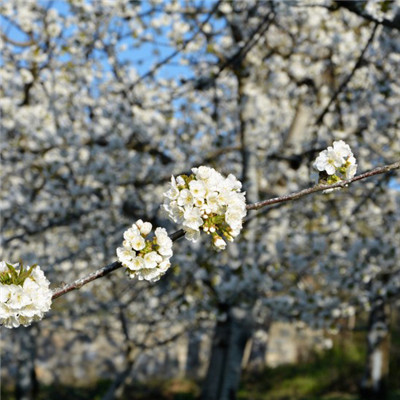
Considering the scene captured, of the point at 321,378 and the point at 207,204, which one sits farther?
the point at 321,378

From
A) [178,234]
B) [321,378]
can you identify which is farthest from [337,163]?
[321,378]

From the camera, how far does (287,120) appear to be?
10.9 m

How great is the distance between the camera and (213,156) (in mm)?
6441

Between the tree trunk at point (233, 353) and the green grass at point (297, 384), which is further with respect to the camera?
the green grass at point (297, 384)

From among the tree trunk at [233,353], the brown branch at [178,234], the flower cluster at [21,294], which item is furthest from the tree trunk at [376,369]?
the flower cluster at [21,294]

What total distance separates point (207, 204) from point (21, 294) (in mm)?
672

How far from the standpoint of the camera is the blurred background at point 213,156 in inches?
244

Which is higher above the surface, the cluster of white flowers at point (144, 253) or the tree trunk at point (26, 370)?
the tree trunk at point (26, 370)

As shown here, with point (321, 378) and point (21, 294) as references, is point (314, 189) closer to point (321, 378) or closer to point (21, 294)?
point (21, 294)

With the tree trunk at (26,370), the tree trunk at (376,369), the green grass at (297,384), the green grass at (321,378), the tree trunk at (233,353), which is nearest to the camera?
the tree trunk at (233,353)

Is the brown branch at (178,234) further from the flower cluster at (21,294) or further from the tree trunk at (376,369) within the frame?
the tree trunk at (376,369)

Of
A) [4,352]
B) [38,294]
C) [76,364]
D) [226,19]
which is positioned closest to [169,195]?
[38,294]

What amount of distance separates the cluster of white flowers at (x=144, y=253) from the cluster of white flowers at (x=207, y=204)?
0.09 metres

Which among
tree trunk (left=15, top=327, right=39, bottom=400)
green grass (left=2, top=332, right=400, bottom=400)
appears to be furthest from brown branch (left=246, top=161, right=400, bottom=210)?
A: green grass (left=2, top=332, right=400, bottom=400)
